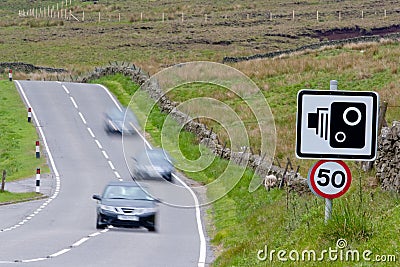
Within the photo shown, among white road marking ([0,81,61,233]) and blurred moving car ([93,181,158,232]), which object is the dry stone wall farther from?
white road marking ([0,81,61,233])

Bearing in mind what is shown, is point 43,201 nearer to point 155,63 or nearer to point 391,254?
point 391,254

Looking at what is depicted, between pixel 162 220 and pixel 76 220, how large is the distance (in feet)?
8.71

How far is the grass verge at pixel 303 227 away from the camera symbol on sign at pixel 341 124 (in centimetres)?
184

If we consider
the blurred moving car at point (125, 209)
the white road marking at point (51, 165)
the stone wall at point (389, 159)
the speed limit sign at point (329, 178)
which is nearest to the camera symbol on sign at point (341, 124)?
the speed limit sign at point (329, 178)

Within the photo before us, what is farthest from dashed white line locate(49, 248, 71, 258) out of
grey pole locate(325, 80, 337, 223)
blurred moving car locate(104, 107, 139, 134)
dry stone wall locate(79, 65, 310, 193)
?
blurred moving car locate(104, 107, 139, 134)

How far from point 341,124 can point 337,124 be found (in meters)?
0.04

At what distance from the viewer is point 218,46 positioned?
100 metres

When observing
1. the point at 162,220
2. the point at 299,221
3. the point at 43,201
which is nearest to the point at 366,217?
the point at 299,221

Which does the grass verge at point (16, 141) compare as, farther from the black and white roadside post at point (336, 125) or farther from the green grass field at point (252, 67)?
the black and white roadside post at point (336, 125)

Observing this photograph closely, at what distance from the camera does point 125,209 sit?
23828 mm

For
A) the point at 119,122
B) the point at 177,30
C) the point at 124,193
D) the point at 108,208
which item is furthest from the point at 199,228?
the point at 177,30

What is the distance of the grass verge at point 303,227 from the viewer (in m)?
11.6

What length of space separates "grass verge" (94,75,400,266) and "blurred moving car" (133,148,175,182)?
3.51m

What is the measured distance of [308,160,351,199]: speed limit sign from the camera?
32.2 feet
